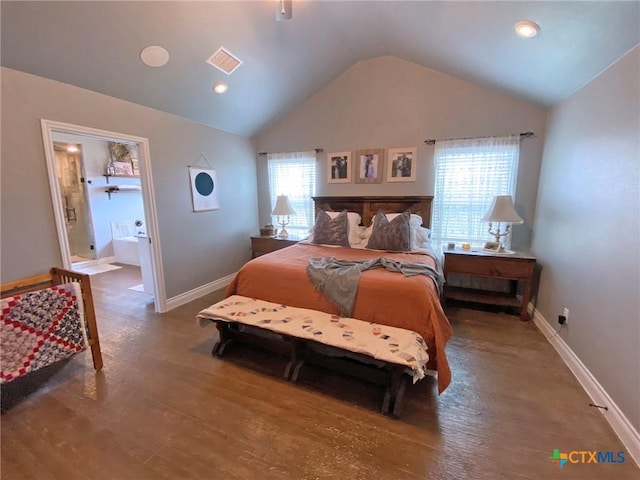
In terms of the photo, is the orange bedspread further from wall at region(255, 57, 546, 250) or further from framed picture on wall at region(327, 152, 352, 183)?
framed picture on wall at region(327, 152, 352, 183)

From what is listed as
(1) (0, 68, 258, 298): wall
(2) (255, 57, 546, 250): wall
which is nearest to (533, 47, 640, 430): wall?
(2) (255, 57, 546, 250): wall

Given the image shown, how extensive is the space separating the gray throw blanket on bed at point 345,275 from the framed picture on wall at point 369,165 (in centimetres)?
182

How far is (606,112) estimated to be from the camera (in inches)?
78.6

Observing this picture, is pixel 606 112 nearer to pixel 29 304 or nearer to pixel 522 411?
pixel 522 411

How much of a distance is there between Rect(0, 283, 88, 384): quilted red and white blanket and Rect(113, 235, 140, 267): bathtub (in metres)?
3.93

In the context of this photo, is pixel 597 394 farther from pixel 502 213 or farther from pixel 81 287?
pixel 81 287

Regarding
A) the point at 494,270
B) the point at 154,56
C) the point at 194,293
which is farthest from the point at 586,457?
the point at 154,56

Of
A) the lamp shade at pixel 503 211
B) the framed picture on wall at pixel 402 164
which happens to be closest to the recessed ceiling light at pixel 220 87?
the framed picture on wall at pixel 402 164

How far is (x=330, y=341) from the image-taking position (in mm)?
1897

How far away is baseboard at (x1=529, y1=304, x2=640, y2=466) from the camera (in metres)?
1.51

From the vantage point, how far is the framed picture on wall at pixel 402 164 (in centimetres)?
373

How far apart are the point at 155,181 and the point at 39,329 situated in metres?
1.82

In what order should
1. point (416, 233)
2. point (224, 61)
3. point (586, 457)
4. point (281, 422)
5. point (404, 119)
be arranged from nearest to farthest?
point (586, 457) → point (281, 422) → point (224, 61) → point (416, 233) → point (404, 119)

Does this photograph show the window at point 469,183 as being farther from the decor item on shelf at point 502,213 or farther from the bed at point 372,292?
the bed at point 372,292
